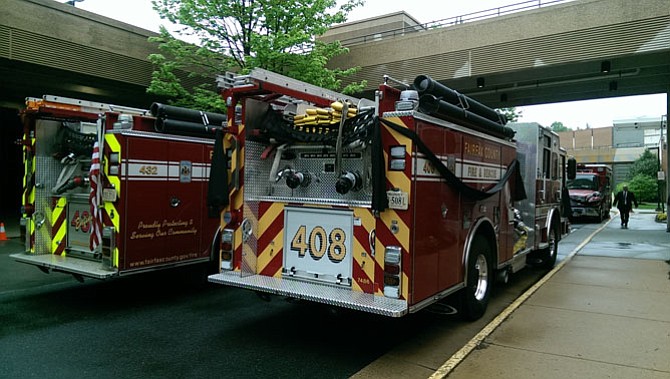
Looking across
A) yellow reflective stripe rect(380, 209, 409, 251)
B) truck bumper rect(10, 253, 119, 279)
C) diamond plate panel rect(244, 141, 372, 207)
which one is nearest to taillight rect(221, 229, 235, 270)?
diamond plate panel rect(244, 141, 372, 207)

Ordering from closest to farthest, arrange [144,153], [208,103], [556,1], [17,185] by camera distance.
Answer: [144,153] → [208,103] → [556,1] → [17,185]

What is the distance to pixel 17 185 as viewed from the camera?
2536 centimetres

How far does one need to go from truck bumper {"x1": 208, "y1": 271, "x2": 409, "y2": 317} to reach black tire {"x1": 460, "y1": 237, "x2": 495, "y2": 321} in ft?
4.85

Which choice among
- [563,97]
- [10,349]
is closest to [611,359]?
[10,349]

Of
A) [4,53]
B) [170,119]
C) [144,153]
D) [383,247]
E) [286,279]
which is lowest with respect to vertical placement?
[286,279]

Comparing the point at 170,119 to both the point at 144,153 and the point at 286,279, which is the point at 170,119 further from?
the point at 286,279

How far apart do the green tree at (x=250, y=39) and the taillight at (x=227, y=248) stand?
7825mm

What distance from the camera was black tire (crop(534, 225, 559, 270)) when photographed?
31.6 ft

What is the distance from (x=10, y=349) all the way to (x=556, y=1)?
1552 centimetres

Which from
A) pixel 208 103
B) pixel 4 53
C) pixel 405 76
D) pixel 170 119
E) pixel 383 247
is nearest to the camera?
pixel 383 247

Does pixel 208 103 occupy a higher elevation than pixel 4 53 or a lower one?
lower

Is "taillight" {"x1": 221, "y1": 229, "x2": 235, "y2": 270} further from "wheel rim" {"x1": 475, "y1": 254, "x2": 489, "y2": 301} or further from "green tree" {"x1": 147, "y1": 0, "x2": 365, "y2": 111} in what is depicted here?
"green tree" {"x1": 147, "y1": 0, "x2": 365, "y2": 111}

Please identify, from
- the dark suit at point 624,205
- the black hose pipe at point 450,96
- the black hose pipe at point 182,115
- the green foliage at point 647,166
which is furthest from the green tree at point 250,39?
the green foliage at point 647,166

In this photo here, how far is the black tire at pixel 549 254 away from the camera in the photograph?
9617 millimetres
